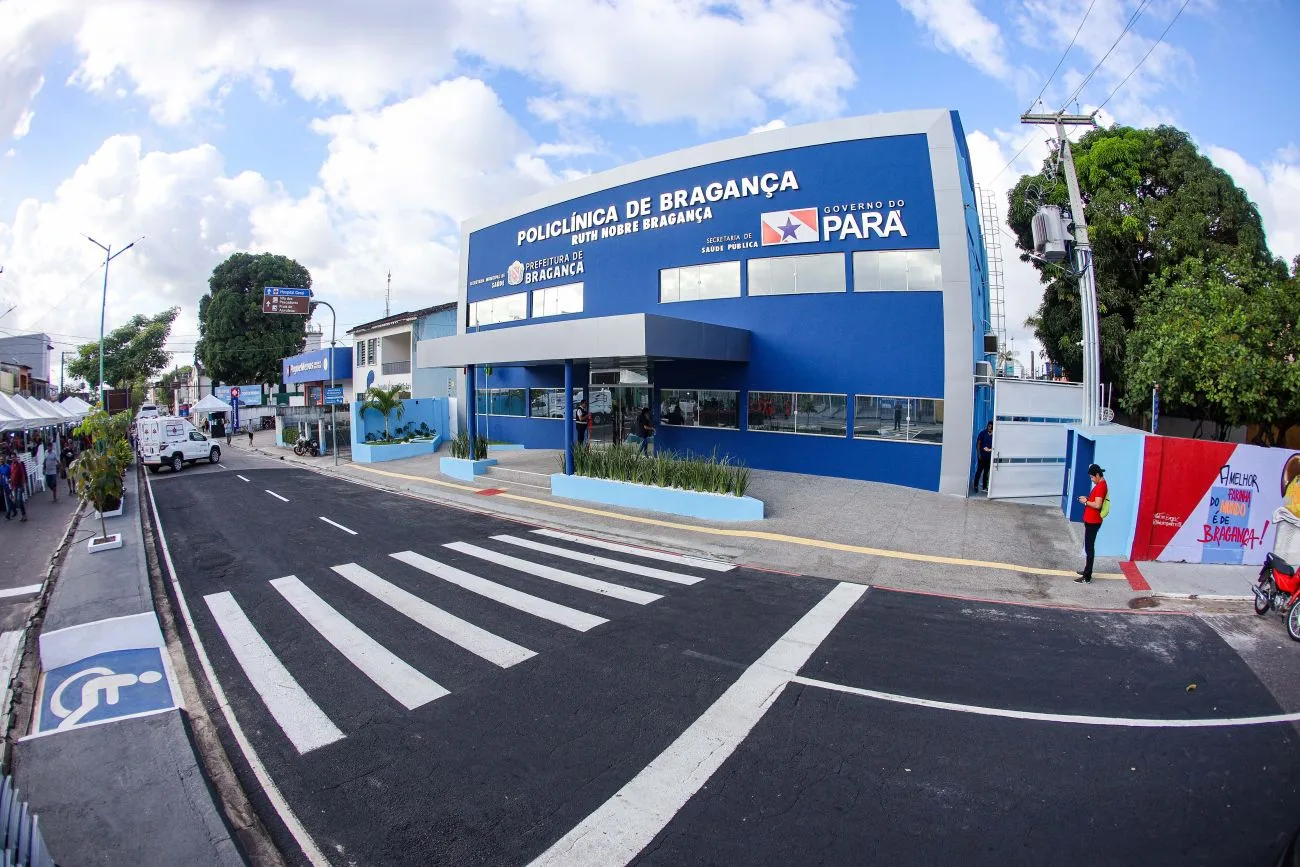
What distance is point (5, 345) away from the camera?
48.8 meters

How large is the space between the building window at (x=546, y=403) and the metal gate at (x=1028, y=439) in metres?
15.2

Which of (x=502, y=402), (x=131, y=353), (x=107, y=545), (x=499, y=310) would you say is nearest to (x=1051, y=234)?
(x=107, y=545)

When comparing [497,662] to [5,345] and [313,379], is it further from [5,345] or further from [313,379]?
[5,345]

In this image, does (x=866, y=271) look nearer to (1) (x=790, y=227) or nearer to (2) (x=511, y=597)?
(1) (x=790, y=227)

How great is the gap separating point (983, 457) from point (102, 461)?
18825mm

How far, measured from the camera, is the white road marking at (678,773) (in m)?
3.73

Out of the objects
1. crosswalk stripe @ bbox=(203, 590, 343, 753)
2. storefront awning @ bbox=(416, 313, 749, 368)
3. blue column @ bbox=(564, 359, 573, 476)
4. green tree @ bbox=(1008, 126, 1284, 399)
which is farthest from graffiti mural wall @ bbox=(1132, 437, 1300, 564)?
crosswalk stripe @ bbox=(203, 590, 343, 753)

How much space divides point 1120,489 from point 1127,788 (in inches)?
289

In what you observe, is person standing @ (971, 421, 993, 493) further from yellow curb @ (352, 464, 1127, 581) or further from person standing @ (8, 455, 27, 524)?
person standing @ (8, 455, 27, 524)

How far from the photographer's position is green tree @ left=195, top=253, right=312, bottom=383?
50188mm

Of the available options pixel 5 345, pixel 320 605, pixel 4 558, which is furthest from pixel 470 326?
pixel 5 345

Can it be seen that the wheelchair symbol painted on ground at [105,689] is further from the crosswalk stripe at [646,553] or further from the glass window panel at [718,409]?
the glass window panel at [718,409]

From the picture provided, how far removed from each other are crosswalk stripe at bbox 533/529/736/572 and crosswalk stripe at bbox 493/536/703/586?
1.77 ft

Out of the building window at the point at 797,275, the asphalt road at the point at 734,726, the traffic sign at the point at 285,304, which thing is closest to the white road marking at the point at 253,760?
the asphalt road at the point at 734,726
